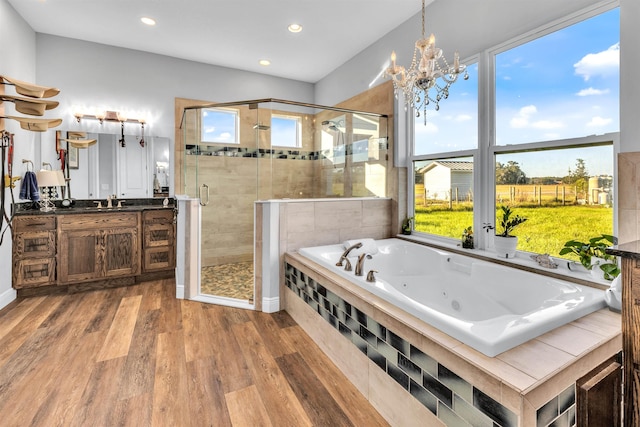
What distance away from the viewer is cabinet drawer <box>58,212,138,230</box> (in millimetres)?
3262

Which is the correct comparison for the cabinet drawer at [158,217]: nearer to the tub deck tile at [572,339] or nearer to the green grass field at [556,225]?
the green grass field at [556,225]

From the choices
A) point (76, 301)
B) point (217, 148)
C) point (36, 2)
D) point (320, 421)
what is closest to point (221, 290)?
point (76, 301)

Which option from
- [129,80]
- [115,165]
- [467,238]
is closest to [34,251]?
[115,165]

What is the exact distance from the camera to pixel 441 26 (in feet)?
9.21

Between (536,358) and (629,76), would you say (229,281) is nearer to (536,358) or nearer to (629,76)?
(536,358)

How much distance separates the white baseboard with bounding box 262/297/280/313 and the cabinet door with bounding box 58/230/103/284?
6.62 ft

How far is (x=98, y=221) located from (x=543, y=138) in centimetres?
423

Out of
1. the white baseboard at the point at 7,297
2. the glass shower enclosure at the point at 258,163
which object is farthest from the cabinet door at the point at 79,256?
the glass shower enclosure at the point at 258,163

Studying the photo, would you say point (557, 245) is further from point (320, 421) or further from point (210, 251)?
point (210, 251)

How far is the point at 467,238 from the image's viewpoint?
2.65 m

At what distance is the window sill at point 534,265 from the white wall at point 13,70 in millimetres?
4026

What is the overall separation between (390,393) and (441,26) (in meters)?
2.96

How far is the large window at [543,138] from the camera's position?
192cm

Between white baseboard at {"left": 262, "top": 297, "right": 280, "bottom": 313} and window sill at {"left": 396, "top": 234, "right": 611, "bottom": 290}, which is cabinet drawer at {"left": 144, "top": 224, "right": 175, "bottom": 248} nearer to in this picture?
white baseboard at {"left": 262, "top": 297, "right": 280, "bottom": 313}
